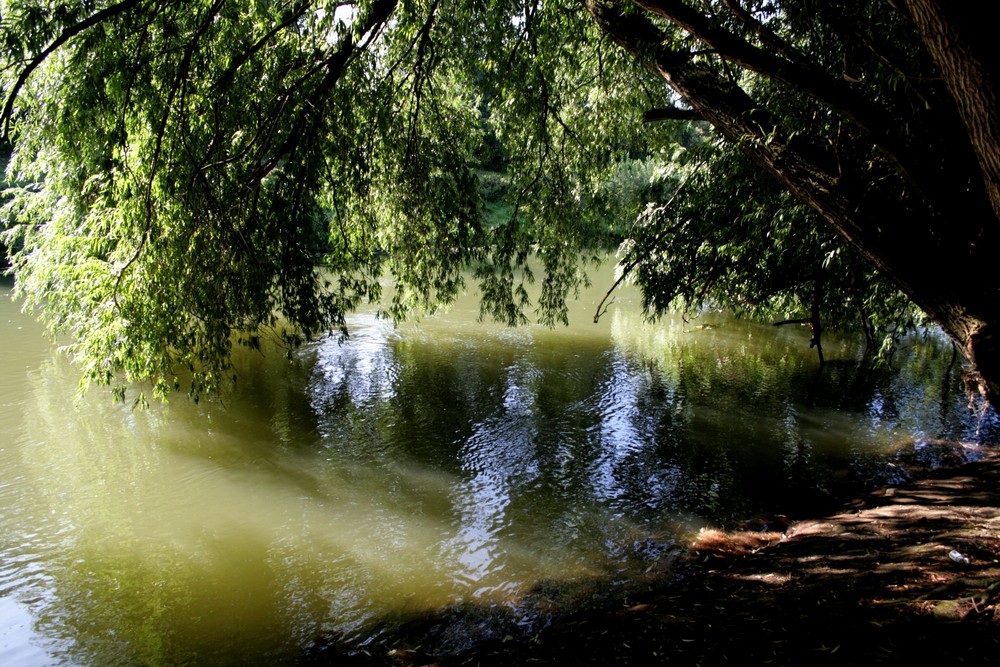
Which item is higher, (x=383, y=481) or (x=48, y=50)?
(x=48, y=50)

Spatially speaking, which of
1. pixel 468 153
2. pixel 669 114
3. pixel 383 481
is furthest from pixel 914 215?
pixel 383 481

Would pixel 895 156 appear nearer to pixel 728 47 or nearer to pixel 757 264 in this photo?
pixel 728 47

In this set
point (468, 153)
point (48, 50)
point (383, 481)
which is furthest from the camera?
point (468, 153)

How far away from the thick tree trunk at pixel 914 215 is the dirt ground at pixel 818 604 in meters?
1.23

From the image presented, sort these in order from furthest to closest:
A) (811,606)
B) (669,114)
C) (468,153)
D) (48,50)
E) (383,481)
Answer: (468,153) < (383,481) < (669,114) < (811,606) < (48,50)

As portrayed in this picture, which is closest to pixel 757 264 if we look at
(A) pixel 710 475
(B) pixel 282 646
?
(A) pixel 710 475

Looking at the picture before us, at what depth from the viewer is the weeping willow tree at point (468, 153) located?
11.3 feet

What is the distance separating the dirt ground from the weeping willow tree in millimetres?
1332

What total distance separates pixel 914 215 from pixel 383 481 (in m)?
5.86

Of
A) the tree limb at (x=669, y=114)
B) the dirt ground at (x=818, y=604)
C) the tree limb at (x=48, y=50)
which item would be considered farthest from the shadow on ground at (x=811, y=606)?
the tree limb at (x=48, y=50)

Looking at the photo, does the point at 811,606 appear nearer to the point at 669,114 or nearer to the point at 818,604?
the point at 818,604

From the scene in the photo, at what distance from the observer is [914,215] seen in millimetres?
3814

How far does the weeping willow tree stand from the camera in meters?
3.45

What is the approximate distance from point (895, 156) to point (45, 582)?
7.23 m
